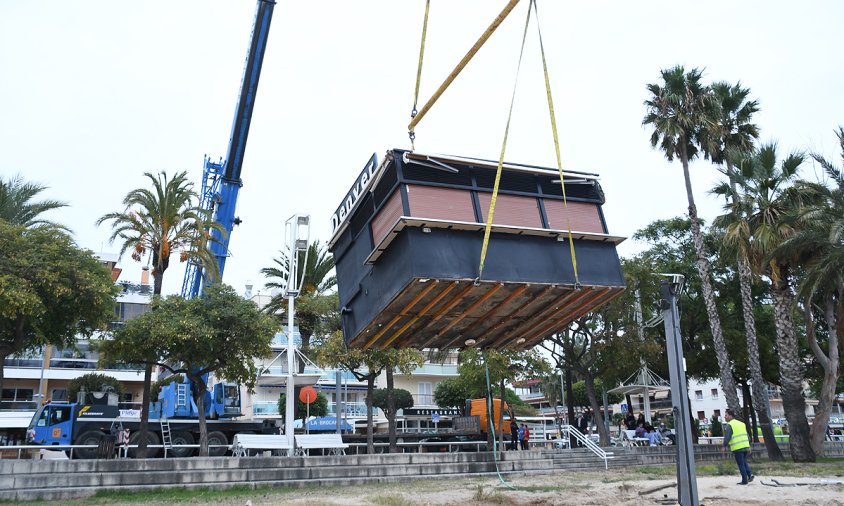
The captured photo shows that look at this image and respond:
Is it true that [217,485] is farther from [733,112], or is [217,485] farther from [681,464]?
[733,112]

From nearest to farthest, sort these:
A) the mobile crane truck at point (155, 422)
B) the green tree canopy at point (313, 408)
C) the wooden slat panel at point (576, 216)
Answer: the wooden slat panel at point (576, 216), the mobile crane truck at point (155, 422), the green tree canopy at point (313, 408)

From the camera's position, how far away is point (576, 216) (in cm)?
1070

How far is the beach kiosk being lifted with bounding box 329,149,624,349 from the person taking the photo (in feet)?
31.4

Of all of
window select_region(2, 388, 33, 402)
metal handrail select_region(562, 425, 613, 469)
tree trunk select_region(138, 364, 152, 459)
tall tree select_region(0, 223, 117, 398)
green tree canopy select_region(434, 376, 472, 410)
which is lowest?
metal handrail select_region(562, 425, 613, 469)

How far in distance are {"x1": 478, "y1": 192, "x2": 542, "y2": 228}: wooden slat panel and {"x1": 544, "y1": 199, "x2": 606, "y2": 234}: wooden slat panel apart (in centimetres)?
22

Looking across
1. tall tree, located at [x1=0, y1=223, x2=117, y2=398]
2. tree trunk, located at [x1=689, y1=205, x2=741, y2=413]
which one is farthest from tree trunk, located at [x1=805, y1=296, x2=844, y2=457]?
tall tree, located at [x1=0, y1=223, x2=117, y2=398]

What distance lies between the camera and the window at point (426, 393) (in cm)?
6267

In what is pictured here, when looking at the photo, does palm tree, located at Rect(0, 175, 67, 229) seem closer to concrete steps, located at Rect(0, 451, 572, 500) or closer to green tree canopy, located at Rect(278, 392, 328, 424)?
concrete steps, located at Rect(0, 451, 572, 500)

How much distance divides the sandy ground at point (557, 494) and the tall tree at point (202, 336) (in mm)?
9167

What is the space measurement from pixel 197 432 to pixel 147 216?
36.7 ft

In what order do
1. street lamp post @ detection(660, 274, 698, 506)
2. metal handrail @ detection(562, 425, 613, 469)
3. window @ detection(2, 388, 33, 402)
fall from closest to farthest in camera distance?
street lamp post @ detection(660, 274, 698, 506)
metal handrail @ detection(562, 425, 613, 469)
window @ detection(2, 388, 33, 402)

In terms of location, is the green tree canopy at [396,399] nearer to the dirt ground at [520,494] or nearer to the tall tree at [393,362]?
the tall tree at [393,362]

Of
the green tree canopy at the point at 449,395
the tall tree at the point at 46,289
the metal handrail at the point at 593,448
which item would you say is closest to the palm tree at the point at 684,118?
the metal handrail at the point at 593,448

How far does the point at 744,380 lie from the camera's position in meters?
38.7
